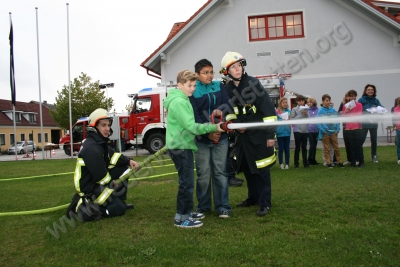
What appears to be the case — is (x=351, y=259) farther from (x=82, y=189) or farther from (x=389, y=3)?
(x=389, y=3)

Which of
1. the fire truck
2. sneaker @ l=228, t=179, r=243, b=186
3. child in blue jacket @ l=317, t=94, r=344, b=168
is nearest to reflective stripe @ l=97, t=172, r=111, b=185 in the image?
sneaker @ l=228, t=179, r=243, b=186

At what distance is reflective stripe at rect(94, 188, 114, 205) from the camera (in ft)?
14.5

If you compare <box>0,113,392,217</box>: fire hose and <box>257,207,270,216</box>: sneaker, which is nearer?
<box>0,113,392,217</box>: fire hose

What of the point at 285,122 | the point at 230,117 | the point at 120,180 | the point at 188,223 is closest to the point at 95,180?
the point at 120,180

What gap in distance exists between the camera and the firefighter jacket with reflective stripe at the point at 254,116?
4305 mm

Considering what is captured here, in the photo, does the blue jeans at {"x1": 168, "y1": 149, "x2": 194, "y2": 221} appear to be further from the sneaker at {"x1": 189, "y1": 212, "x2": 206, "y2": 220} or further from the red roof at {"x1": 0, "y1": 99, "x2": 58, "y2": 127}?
the red roof at {"x1": 0, "y1": 99, "x2": 58, "y2": 127}

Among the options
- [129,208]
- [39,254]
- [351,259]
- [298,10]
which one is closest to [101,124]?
[129,208]

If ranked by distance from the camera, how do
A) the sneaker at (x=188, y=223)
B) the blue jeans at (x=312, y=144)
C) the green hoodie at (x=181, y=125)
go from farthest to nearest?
the blue jeans at (x=312, y=144) → the sneaker at (x=188, y=223) → the green hoodie at (x=181, y=125)

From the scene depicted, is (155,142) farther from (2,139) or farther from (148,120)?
(2,139)

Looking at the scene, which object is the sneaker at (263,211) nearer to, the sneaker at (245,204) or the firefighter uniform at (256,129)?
the firefighter uniform at (256,129)

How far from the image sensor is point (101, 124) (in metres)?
4.52

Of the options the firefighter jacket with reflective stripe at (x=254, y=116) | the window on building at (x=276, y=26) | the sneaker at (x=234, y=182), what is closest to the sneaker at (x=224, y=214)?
Result: the firefighter jacket with reflective stripe at (x=254, y=116)

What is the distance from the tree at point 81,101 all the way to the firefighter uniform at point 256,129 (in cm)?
3237

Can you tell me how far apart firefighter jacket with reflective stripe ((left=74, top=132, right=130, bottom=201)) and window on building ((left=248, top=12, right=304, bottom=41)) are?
15.6 m
